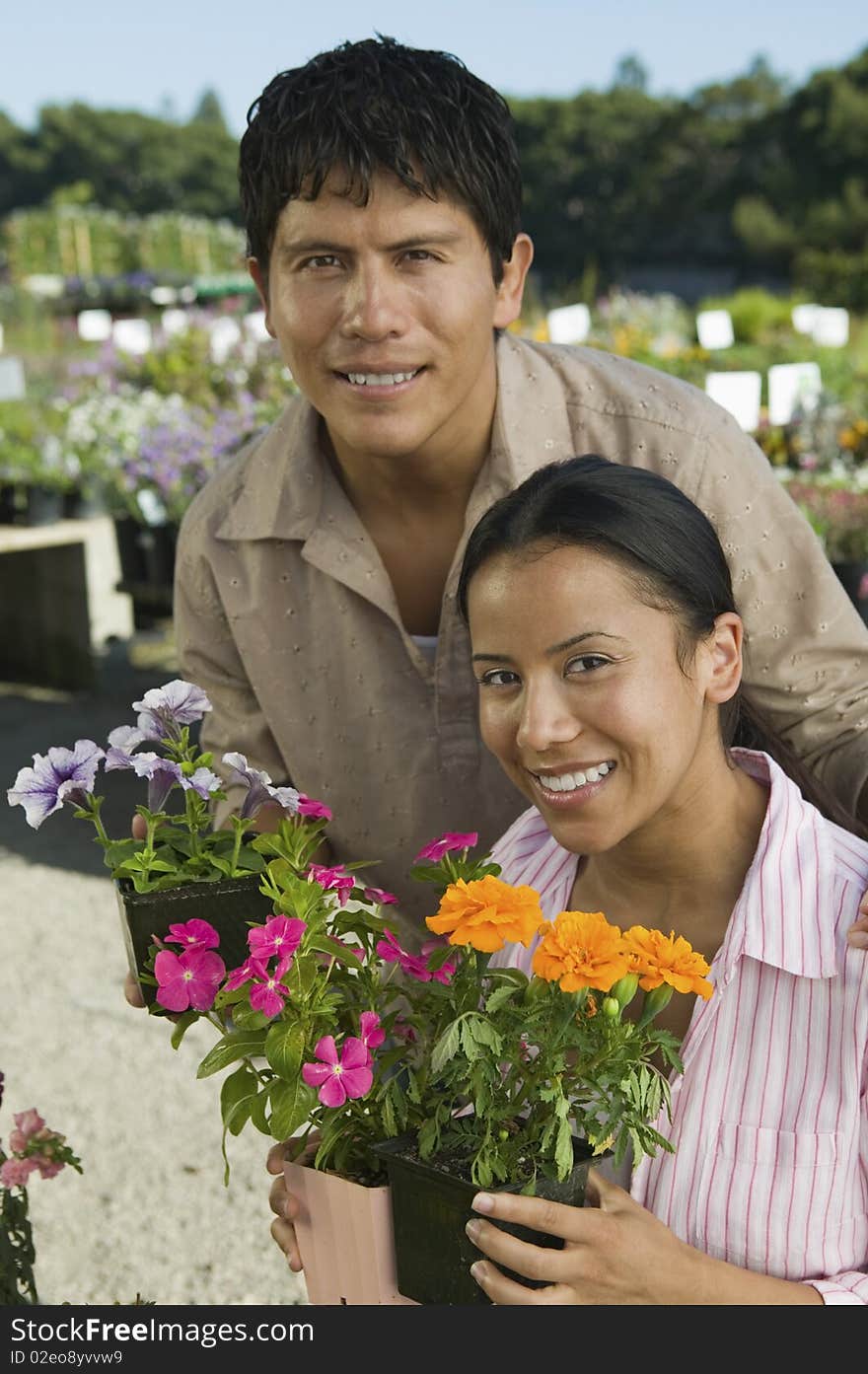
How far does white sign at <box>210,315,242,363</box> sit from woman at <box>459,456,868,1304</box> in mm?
5569

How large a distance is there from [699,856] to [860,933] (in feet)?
0.85

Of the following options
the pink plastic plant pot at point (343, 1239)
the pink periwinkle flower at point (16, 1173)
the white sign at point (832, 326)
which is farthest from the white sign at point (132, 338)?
the pink plastic plant pot at point (343, 1239)

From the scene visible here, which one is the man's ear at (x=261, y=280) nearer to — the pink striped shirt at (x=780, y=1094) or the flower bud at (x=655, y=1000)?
the pink striped shirt at (x=780, y=1094)

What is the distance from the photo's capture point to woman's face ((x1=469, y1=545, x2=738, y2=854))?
147 centimetres

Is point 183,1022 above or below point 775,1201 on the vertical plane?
above

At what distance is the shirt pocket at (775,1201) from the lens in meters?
1.44

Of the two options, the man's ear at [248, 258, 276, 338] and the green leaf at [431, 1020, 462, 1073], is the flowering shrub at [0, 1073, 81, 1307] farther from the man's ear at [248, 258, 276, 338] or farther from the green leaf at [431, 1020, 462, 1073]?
the man's ear at [248, 258, 276, 338]

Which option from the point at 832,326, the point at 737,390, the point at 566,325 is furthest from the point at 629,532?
the point at 832,326

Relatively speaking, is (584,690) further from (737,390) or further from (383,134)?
(737,390)

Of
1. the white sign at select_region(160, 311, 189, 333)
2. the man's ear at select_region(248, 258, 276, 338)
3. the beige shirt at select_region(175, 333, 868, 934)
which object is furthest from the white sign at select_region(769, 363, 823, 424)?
the man's ear at select_region(248, 258, 276, 338)

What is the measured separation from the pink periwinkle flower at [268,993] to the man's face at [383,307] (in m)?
0.84

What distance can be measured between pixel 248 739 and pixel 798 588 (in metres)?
0.86

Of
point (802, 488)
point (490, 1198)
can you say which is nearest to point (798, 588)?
point (490, 1198)

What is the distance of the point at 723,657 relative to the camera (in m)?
1.60
